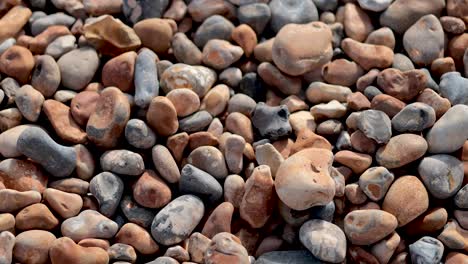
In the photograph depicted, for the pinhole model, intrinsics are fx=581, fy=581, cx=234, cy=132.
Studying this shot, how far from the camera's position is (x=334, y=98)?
1.15 metres

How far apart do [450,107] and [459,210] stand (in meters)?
0.20

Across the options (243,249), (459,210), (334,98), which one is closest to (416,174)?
(459,210)

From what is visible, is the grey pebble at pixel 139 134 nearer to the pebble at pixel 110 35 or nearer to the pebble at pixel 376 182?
the pebble at pixel 110 35

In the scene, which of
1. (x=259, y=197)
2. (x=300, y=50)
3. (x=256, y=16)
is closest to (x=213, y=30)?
(x=256, y=16)

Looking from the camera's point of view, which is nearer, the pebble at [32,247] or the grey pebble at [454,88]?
the pebble at [32,247]

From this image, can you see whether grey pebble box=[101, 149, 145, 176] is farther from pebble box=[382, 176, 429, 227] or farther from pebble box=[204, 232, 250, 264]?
pebble box=[382, 176, 429, 227]

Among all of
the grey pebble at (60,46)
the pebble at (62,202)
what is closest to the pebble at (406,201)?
the pebble at (62,202)

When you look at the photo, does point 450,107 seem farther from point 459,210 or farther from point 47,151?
point 47,151

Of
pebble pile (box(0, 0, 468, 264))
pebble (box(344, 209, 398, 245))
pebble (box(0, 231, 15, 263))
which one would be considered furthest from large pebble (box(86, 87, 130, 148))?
pebble (box(344, 209, 398, 245))

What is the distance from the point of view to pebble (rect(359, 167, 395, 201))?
1005 millimetres

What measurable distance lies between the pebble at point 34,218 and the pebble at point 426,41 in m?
0.77

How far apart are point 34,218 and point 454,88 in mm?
804

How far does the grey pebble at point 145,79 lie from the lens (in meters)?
1.10

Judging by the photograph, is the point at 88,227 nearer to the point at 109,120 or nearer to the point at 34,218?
the point at 34,218
